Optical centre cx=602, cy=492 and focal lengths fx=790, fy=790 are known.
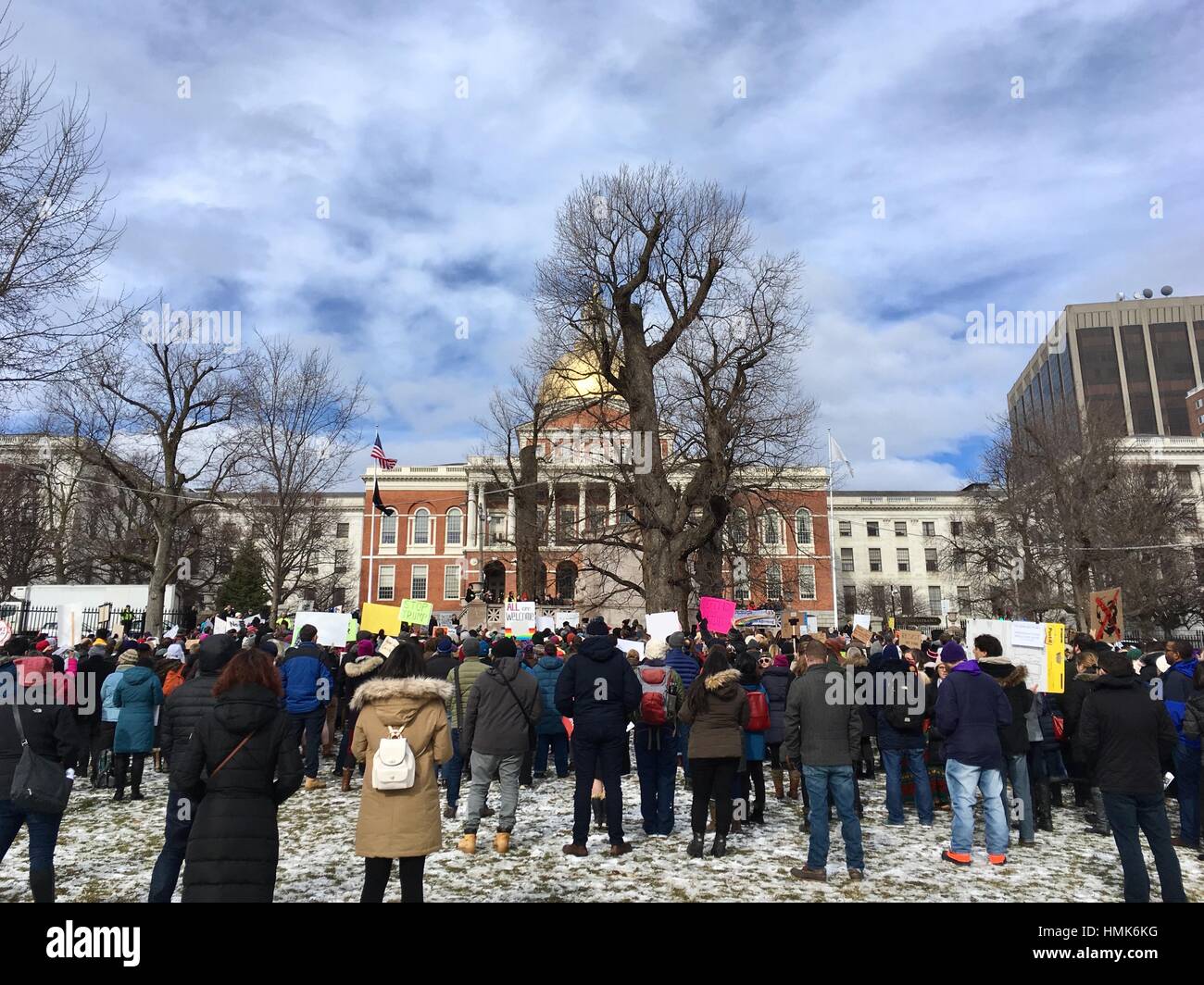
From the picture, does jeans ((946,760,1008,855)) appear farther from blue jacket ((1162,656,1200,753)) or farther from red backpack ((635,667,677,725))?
blue jacket ((1162,656,1200,753))

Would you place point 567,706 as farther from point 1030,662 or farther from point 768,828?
point 1030,662

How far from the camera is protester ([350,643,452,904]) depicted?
504 cm

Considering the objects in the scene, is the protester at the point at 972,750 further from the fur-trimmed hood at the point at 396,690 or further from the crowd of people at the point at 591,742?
the fur-trimmed hood at the point at 396,690

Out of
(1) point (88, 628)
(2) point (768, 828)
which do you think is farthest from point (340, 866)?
(1) point (88, 628)

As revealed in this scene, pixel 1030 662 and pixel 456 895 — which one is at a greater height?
pixel 1030 662

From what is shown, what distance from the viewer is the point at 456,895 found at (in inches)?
251

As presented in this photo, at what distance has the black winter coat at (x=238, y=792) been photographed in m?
4.46

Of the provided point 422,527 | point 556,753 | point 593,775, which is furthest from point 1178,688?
point 422,527

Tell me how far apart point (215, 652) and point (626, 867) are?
13.2 ft

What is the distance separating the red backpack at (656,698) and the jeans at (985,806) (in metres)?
2.69

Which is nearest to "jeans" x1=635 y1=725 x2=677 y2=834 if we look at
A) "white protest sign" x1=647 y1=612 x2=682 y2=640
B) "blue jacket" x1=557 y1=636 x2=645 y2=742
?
"blue jacket" x1=557 y1=636 x2=645 y2=742
